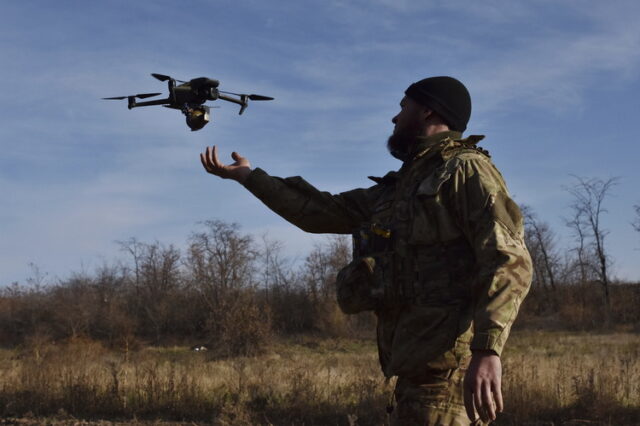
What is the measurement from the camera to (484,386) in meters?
2.61

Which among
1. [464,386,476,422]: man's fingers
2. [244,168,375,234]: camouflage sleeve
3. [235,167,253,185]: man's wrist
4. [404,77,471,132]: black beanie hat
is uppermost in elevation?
[404,77,471,132]: black beanie hat

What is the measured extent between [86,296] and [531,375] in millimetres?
34964

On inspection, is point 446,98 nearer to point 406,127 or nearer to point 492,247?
point 406,127

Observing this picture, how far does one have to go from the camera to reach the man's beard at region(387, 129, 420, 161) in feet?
11.6

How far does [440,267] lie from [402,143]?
0.77 m

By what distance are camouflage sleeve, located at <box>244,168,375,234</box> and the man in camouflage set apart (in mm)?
292

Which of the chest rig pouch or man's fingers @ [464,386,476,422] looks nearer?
man's fingers @ [464,386,476,422]

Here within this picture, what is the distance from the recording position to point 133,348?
3378 centimetres

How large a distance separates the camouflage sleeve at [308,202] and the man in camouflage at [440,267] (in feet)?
0.96

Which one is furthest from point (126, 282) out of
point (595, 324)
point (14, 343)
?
point (595, 324)

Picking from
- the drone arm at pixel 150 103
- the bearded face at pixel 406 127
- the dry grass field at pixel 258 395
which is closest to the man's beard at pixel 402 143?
the bearded face at pixel 406 127

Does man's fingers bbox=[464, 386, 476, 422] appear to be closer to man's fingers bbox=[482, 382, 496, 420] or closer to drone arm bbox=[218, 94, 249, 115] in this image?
man's fingers bbox=[482, 382, 496, 420]

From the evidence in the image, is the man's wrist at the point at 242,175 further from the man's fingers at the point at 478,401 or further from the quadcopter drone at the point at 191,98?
the man's fingers at the point at 478,401

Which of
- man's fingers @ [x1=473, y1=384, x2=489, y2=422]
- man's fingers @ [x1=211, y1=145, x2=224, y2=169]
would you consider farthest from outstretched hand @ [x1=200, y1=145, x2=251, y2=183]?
man's fingers @ [x1=473, y1=384, x2=489, y2=422]
